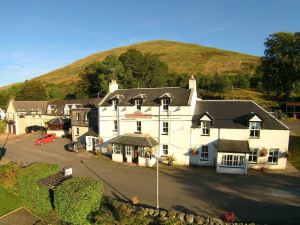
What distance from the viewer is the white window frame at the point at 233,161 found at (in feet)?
93.2

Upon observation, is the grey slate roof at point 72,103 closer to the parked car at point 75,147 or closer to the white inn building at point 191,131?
the parked car at point 75,147

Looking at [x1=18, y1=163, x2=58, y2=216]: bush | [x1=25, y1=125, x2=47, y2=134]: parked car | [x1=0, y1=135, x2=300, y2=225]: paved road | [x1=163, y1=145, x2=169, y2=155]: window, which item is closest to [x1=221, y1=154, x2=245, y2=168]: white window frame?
[x1=0, y1=135, x2=300, y2=225]: paved road

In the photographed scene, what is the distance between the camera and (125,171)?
3003cm

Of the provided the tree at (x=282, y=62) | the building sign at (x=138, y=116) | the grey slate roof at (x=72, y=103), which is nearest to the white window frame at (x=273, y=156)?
the building sign at (x=138, y=116)

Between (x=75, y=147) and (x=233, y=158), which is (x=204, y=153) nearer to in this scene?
(x=233, y=158)

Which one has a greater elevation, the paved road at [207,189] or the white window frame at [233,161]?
the white window frame at [233,161]

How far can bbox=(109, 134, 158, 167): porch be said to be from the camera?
31.9 metres

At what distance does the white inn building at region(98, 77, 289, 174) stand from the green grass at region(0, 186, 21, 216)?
13.6 metres

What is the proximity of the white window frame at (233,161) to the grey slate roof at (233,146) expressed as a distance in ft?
2.92

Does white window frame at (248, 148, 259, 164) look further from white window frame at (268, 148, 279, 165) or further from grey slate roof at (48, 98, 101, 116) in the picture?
grey slate roof at (48, 98, 101, 116)

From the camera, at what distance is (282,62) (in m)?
53.5

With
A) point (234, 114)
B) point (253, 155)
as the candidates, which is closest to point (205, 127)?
point (234, 114)

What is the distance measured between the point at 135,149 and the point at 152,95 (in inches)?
318

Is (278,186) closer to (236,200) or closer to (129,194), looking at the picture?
(236,200)
